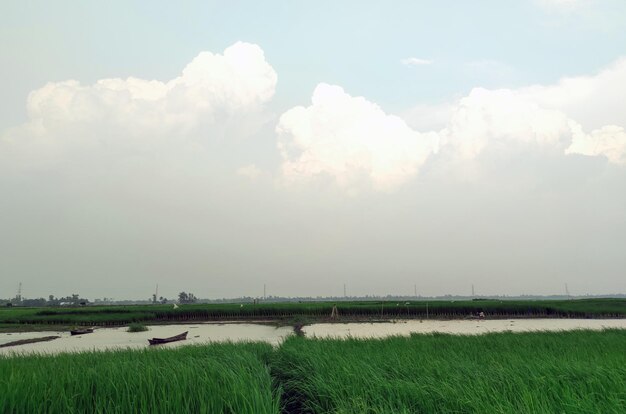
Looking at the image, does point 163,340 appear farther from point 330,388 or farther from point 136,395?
point 136,395

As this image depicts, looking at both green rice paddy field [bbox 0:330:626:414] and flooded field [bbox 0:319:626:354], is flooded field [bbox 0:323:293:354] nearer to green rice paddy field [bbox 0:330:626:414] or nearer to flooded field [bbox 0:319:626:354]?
flooded field [bbox 0:319:626:354]

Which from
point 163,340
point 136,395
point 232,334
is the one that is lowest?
point 232,334

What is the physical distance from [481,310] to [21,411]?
42572mm

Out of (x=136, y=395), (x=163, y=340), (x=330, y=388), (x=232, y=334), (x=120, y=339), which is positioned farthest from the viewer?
(x=232, y=334)

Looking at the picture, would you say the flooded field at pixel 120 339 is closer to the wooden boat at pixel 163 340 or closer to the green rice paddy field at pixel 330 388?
the wooden boat at pixel 163 340

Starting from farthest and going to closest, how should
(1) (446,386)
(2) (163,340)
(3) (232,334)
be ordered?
(3) (232,334) < (2) (163,340) < (1) (446,386)

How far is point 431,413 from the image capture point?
4973 millimetres

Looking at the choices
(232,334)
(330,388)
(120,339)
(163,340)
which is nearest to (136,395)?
(330,388)

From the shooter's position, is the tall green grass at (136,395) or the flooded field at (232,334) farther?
the flooded field at (232,334)

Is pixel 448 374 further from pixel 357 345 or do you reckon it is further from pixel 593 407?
pixel 357 345

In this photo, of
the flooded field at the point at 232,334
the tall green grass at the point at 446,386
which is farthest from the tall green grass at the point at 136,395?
the flooded field at the point at 232,334

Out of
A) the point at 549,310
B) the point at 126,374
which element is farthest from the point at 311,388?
the point at 549,310

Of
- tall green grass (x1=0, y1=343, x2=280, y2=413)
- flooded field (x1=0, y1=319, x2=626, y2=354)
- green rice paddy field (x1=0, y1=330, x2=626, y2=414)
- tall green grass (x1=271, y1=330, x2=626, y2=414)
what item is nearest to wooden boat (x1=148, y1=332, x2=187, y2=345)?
flooded field (x1=0, y1=319, x2=626, y2=354)

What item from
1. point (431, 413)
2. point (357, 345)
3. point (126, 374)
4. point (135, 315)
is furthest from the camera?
point (135, 315)
